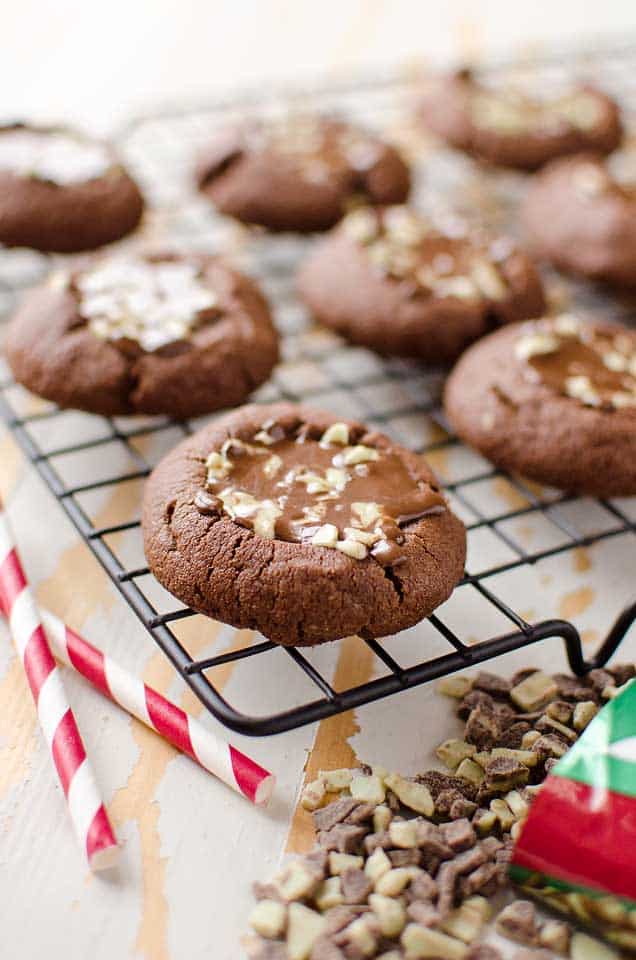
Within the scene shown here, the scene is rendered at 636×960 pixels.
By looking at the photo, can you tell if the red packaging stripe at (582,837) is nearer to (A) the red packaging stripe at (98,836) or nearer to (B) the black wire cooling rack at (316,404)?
(B) the black wire cooling rack at (316,404)

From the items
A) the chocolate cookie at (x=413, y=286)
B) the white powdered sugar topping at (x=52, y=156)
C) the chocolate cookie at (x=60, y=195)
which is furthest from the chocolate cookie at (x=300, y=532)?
the white powdered sugar topping at (x=52, y=156)

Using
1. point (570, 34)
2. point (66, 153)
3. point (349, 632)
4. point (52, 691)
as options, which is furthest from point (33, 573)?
point (570, 34)

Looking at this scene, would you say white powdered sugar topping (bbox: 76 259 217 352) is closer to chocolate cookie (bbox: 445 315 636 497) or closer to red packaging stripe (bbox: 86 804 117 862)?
chocolate cookie (bbox: 445 315 636 497)

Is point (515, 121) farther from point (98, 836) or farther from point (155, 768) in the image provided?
point (98, 836)

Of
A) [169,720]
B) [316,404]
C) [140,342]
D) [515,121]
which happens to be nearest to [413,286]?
[316,404]

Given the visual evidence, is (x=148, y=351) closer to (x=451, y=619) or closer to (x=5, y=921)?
(x=451, y=619)

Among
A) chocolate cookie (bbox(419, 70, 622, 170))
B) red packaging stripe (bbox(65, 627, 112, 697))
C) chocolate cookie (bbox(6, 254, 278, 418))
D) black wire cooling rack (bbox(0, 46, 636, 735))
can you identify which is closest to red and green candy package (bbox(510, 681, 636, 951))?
black wire cooling rack (bbox(0, 46, 636, 735))
